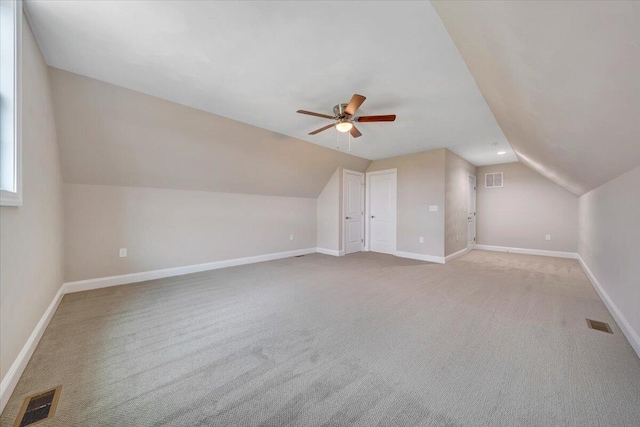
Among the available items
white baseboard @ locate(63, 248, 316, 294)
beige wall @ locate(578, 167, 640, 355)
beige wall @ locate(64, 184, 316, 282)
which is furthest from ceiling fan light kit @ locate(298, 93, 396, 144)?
white baseboard @ locate(63, 248, 316, 294)

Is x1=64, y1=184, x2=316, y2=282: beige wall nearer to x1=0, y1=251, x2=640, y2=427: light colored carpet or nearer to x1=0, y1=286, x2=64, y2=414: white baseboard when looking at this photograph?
x1=0, y1=251, x2=640, y2=427: light colored carpet

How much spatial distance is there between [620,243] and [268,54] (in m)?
3.94

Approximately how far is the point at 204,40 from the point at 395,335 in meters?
2.94

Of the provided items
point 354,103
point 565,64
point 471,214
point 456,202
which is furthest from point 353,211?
point 565,64

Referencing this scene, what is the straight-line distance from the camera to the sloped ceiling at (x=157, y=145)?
278cm

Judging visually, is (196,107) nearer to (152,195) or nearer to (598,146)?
(152,195)

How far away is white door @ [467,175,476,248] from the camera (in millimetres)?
6478

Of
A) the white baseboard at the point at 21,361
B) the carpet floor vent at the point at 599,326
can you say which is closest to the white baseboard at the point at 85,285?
the white baseboard at the point at 21,361

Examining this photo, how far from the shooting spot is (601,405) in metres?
1.41

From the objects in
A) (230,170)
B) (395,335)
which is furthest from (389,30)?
(230,170)

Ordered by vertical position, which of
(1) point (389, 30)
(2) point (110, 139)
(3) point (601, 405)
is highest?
(1) point (389, 30)

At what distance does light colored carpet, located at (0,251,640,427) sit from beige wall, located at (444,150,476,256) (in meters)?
2.11

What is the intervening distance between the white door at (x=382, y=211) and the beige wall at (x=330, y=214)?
1.04 metres

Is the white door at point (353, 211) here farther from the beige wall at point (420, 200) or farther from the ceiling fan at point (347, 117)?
the ceiling fan at point (347, 117)
